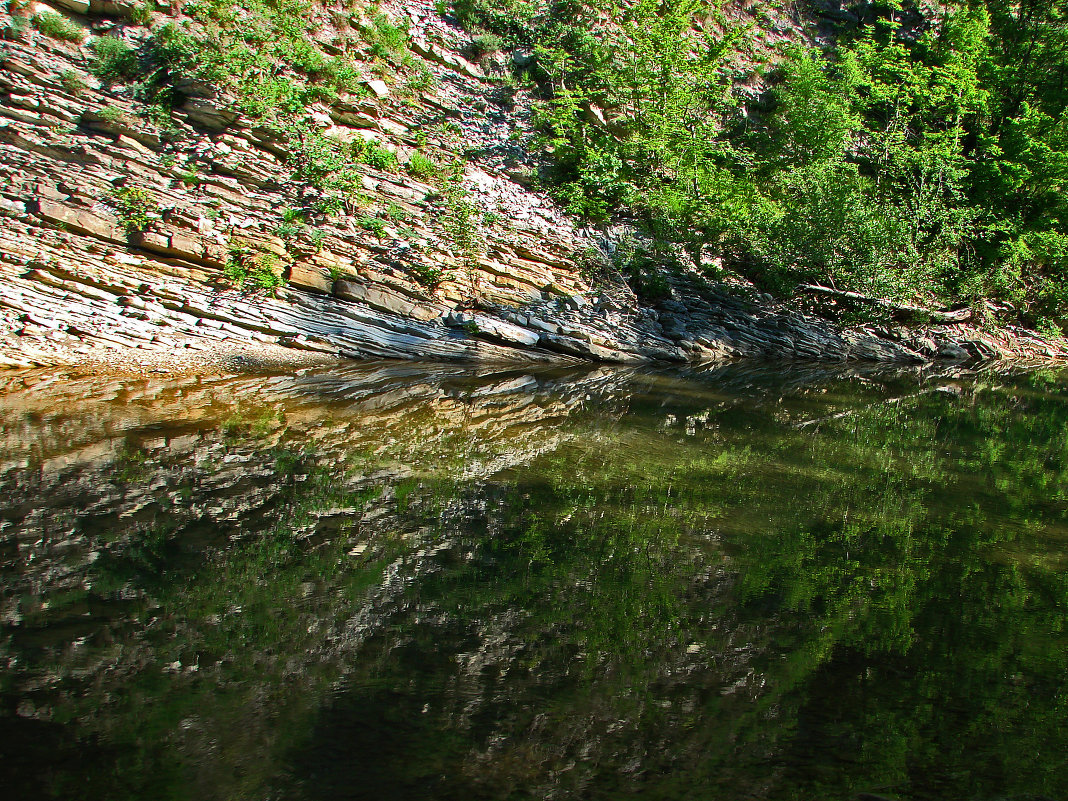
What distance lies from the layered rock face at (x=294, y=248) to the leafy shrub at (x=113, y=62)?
190 mm

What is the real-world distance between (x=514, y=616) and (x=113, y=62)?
48.9 ft

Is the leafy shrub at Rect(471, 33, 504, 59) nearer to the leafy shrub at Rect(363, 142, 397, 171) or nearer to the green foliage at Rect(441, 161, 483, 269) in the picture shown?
the green foliage at Rect(441, 161, 483, 269)

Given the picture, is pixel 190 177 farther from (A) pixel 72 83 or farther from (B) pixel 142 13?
(B) pixel 142 13

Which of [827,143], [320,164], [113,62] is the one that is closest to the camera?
[113,62]

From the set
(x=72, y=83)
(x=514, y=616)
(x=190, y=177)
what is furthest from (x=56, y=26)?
(x=514, y=616)

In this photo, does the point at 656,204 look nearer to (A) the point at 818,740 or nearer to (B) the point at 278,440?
(B) the point at 278,440

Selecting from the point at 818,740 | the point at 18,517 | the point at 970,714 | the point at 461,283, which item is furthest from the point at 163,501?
the point at 461,283

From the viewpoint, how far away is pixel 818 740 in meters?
2.87

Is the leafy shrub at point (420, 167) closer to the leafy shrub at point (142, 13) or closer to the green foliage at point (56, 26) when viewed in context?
the leafy shrub at point (142, 13)

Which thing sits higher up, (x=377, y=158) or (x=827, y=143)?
(x=827, y=143)

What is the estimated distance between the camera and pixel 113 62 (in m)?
13.4

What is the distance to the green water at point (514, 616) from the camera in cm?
267

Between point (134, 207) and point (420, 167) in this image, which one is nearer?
point (134, 207)

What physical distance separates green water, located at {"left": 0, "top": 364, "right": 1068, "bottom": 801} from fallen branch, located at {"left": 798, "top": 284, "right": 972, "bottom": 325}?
394 inches
